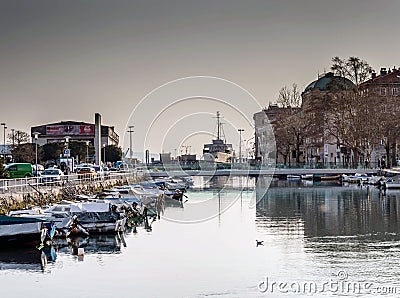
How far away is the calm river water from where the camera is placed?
27438 mm

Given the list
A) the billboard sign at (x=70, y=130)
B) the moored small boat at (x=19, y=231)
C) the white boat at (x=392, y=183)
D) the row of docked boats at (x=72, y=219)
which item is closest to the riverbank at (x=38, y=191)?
the row of docked boats at (x=72, y=219)

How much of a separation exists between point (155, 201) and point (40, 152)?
63505 millimetres

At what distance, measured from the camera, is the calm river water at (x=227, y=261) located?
90.0ft

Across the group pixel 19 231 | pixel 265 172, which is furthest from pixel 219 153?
pixel 19 231

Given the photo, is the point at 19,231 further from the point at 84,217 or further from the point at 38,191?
the point at 38,191

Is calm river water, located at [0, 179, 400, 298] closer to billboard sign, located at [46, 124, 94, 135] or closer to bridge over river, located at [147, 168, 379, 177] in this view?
bridge over river, located at [147, 168, 379, 177]

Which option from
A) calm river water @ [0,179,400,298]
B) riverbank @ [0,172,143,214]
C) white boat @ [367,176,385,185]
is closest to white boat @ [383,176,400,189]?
white boat @ [367,176,385,185]

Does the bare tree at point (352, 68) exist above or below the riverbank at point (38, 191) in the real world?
above

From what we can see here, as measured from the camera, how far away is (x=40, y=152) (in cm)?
12212

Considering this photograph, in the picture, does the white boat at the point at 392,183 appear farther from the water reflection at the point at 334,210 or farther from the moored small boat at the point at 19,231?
the moored small boat at the point at 19,231

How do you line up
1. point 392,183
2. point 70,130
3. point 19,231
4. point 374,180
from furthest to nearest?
1. point 70,130
2. point 374,180
3. point 392,183
4. point 19,231

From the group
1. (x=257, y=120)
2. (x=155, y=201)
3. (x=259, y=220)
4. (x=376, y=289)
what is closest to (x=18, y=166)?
(x=155, y=201)

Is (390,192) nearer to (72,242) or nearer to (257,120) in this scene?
(72,242)

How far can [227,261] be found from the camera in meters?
33.6
